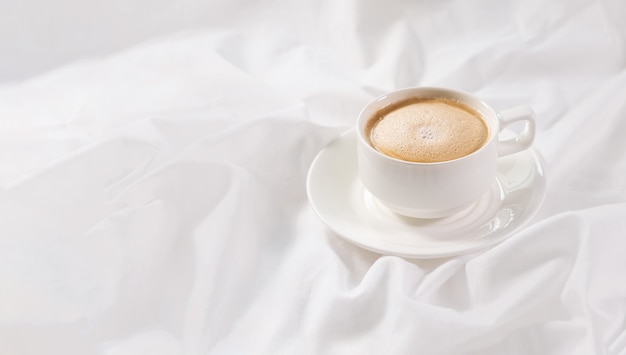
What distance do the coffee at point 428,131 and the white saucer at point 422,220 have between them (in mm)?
86

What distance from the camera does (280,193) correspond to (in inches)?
47.4

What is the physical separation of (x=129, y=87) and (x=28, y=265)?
0.51 meters

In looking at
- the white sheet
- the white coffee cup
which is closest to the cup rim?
the white coffee cup

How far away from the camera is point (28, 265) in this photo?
104 centimetres

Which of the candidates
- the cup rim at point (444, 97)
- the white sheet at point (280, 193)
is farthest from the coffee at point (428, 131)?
the white sheet at point (280, 193)

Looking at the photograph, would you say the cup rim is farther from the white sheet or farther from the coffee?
the white sheet

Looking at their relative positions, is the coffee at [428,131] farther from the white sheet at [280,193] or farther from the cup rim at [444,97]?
the white sheet at [280,193]

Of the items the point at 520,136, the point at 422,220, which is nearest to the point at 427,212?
the point at 422,220

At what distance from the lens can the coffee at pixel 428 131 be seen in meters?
1.06

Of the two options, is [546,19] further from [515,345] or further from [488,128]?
[515,345]

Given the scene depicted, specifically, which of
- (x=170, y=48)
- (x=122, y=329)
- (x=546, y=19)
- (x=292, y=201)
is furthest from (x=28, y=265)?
(x=546, y=19)

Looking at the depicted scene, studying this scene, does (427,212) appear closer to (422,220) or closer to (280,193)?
(422,220)

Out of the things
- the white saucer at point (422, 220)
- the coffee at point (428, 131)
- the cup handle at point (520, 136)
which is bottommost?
the white saucer at point (422, 220)

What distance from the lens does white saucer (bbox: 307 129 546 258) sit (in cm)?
104
